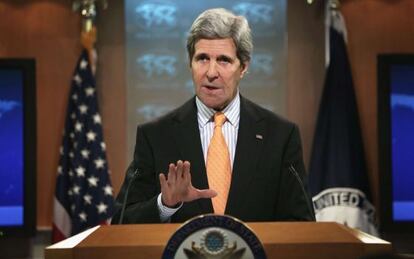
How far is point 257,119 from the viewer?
2.06 metres

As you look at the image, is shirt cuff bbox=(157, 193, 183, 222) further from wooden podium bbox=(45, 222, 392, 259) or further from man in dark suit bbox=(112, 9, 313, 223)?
wooden podium bbox=(45, 222, 392, 259)

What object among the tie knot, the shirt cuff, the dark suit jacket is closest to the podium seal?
the shirt cuff

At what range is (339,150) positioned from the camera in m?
4.97

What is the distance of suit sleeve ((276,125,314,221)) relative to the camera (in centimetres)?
192

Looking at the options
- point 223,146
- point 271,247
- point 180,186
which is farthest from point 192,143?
point 271,247

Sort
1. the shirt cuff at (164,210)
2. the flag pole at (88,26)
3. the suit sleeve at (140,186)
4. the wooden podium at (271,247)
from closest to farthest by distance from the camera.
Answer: the wooden podium at (271,247) → the shirt cuff at (164,210) → the suit sleeve at (140,186) → the flag pole at (88,26)

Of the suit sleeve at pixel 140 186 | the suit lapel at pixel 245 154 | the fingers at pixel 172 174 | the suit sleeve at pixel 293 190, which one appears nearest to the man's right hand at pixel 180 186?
the fingers at pixel 172 174

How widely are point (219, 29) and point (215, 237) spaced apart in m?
0.97

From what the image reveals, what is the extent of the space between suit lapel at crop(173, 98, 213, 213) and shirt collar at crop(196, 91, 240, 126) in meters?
0.02

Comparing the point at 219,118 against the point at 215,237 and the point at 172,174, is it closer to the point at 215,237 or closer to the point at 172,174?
the point at 172,174

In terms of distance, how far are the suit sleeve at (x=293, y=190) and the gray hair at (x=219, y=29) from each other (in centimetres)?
31

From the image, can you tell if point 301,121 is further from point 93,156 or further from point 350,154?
point 93,156

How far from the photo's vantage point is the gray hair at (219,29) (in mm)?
1983

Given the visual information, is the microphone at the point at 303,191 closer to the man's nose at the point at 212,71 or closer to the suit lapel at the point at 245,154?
the suit lapel at the point at 245,154
